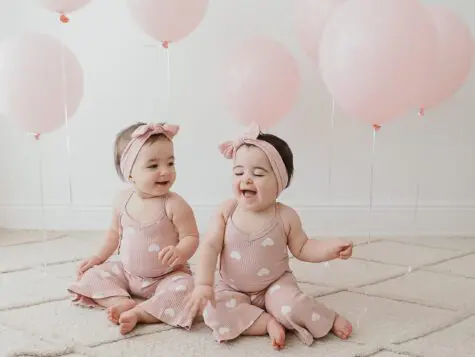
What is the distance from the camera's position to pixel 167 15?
6.60ft

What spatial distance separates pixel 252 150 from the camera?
151 cm

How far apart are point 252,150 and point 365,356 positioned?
1.61 ft

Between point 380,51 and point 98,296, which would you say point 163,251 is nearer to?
point 98,296

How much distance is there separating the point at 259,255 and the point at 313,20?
35.3 inches

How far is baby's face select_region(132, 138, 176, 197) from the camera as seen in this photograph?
1.63 meters

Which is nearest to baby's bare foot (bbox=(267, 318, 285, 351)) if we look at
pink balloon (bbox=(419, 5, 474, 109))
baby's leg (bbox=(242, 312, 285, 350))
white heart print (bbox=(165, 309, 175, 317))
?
baby's leg (bbox=(242, 312, 285, 350))

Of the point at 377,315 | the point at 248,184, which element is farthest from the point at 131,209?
the point at 377,315

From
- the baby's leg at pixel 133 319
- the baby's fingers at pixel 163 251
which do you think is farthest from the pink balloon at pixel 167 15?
the baby's leg at pixel 133 319

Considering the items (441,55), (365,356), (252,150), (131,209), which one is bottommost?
(365,356)

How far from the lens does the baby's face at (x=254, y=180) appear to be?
150 cm

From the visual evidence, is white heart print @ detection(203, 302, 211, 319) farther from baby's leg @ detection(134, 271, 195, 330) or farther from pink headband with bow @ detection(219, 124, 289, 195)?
pink headband with bow @ detection(219, 124, 289, 195)

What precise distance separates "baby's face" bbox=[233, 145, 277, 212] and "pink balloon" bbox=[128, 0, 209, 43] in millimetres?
680

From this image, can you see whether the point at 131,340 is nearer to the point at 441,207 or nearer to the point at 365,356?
the point at 365,356

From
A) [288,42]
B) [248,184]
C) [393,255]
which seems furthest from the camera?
[288,42]
